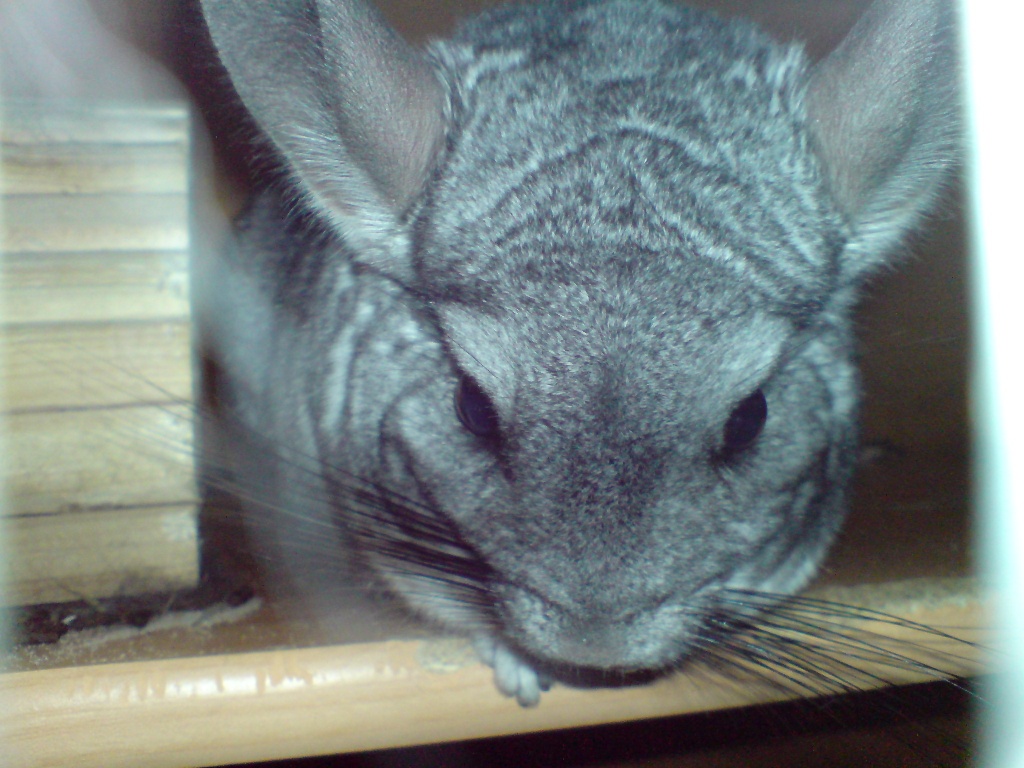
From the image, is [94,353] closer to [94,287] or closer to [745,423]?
[94,287]

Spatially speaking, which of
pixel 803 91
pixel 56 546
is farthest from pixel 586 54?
pixel 56 546

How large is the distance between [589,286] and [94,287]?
910mm

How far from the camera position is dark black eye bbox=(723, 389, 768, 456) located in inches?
44.5

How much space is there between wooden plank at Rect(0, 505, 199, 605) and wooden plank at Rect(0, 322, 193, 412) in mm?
188

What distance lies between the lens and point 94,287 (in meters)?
1.47

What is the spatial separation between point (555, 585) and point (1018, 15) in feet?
2.71

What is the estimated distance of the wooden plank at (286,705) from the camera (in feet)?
3.30

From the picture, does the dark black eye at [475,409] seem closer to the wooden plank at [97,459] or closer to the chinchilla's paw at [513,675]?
the chinchilla's paw at [513,675]

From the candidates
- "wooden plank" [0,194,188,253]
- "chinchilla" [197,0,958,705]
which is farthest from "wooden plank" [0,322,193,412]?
"chinchilla" [197,0,958,705]

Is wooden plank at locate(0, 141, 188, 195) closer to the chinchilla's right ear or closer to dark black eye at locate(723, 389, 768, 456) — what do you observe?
the chinchilla's right ear

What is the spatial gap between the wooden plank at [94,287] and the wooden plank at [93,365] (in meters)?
0.02

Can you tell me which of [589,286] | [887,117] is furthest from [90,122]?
[887,117]

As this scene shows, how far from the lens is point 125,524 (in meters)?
1.46

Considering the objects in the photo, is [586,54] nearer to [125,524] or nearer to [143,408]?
[143,408]
